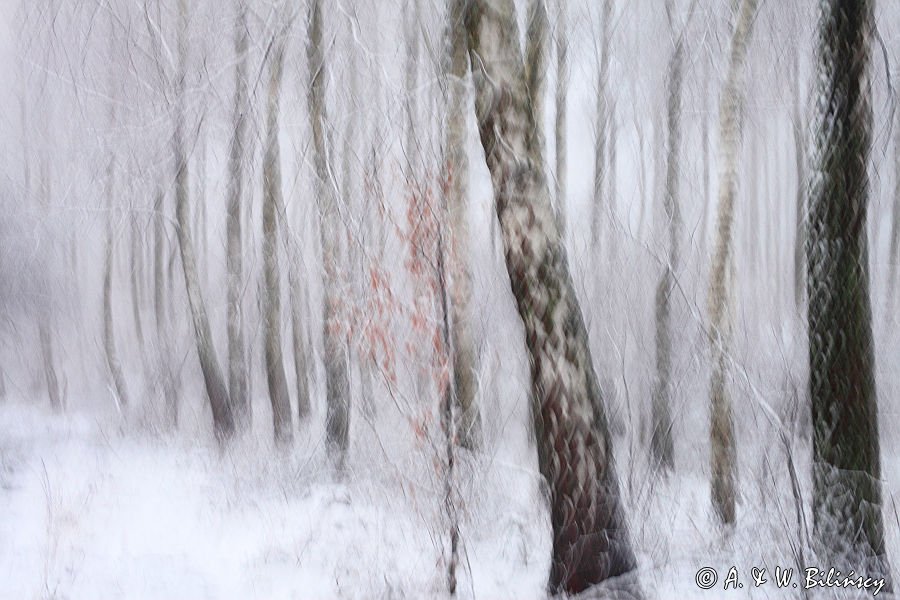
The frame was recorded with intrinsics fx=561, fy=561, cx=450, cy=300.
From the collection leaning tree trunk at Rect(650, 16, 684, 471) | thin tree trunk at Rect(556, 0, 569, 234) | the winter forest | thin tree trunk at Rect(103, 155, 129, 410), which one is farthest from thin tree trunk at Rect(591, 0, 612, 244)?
thin tree trunk at Rect(103, 155, 129, 410)

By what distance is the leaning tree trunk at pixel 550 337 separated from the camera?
7.93 ft

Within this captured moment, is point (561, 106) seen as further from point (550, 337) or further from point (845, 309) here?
point (845, 309)

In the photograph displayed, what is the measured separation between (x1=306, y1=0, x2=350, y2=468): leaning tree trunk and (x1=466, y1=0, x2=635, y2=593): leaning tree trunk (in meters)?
0.89

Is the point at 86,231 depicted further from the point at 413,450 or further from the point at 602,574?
the point at 602,574

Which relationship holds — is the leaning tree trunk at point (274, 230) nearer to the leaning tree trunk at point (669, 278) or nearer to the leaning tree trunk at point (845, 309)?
the leaning tree trunk at point (669, 278)

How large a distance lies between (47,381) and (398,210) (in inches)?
75.7

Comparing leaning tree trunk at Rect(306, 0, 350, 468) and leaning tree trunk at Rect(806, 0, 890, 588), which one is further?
leaning tree trunk at Rect(306, 0, 350, 468)

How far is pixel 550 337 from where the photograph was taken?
2.42m

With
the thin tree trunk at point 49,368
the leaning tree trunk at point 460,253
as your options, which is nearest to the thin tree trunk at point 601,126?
the leaning tree trunk at point 460,253

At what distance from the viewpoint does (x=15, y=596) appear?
271 centimetres

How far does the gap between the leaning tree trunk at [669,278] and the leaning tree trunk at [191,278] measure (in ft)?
7.56

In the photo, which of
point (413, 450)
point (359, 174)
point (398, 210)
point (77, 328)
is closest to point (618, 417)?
point (413, 450)

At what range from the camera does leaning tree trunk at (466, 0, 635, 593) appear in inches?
95.1

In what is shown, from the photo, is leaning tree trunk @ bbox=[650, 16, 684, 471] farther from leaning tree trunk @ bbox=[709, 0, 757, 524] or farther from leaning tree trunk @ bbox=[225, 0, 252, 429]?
leaning tree trunk @ bbox=[225, 0, 252, 429]
